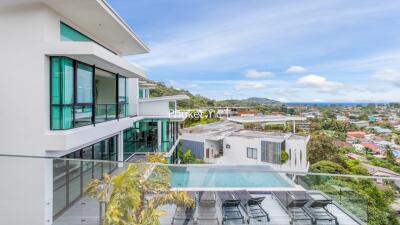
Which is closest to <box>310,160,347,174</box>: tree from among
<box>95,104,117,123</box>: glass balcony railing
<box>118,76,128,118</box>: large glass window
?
<box>118,76,128,118</box>: large glass window

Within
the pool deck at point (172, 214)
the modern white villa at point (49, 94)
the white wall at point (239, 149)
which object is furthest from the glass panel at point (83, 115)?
the white wall at point (239, 149)

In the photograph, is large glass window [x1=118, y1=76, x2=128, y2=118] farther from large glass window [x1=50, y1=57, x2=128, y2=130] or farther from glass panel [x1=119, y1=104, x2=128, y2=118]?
large glass window [x1=50, y1=57, x2=128, y2=130]

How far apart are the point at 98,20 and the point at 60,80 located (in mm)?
2973

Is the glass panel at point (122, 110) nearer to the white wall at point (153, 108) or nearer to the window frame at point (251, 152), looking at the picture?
the white wall at point (153, 108)

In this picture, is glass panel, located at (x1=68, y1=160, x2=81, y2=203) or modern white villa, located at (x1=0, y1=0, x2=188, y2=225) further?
modern white villa, located at (x1=0, y1=0, x2=188, y2=225)

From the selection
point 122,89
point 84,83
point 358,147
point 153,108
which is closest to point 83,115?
point 84,83

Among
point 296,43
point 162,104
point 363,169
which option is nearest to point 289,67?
point 296,43

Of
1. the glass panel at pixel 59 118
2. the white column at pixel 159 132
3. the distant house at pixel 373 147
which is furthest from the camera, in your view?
the distant house at pixel 373 147

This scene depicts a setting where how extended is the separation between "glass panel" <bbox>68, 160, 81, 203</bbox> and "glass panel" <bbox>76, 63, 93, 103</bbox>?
110 inches

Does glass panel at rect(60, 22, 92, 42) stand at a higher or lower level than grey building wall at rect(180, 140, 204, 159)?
higher

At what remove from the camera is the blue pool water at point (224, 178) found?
185 inches

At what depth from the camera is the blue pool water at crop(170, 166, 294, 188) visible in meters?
4.71

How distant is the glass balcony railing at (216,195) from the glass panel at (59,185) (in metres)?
0.06

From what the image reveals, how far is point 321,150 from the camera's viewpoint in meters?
33.1
